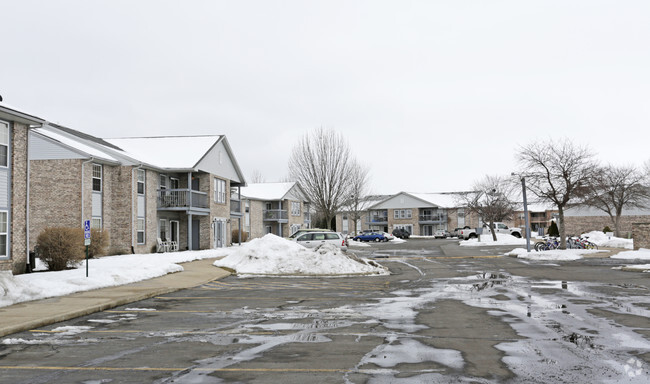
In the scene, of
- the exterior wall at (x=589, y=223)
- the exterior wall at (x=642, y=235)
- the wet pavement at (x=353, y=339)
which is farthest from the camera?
the exterior wall at (x=589, y=223)

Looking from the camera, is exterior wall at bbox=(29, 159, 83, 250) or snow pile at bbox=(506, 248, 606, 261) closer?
exterior wall at bbox=(29, 159, 83, 250)

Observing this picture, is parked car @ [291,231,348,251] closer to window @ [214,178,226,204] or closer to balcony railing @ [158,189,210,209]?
balcony railing @ [158,189,210,209]

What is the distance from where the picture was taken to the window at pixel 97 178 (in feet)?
98.6

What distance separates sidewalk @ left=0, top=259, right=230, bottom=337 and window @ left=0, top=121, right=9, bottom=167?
6490 mm

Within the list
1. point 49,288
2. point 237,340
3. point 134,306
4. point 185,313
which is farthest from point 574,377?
point 49,288

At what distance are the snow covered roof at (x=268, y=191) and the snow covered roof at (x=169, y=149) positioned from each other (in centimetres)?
2149

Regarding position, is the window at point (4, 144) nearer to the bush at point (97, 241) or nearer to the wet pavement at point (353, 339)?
the bush at point (97, 241)

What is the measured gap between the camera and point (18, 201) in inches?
757

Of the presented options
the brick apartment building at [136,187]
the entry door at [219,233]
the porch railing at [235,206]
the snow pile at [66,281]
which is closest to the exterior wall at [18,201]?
the snow pile at [66,281]

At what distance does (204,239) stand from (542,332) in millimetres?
31940

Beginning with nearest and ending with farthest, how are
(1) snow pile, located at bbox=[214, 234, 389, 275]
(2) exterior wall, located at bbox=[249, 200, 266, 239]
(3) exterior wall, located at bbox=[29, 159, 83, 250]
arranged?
1. (1) snow pile, located at bbox=[214, 234, 389, 275]
2. (3) exterior wall, located at bbox=[29, 159, 83, 250]
3. (2) exterior wall, located at bbox=[249, 200, 266, 239]

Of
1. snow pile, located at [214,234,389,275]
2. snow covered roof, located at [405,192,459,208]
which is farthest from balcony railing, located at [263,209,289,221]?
snow pile, located at [214,234,389,275]

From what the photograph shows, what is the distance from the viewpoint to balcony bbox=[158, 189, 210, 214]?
3525 centimetres

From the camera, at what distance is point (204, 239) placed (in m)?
38.5
